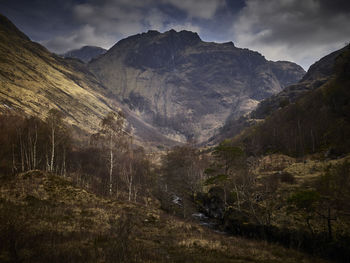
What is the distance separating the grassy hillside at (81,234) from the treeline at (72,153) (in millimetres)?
10732

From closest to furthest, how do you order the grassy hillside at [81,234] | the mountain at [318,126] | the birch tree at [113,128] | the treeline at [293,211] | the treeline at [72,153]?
the grassy hillside at [81,234], the treeline at [293,211], the birch tree at [113,128], the treeline at [72,153], the mountain at [318,126]

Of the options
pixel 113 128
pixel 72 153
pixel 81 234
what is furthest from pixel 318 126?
pixel 72 153

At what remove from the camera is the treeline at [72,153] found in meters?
38.2

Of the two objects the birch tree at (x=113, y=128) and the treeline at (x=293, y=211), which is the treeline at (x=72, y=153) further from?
the treeline at (x=293, y=211)

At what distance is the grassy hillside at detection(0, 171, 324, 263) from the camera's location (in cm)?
1029

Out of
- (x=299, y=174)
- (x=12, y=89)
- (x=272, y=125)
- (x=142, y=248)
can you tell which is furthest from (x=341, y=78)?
(x=12, y=89)

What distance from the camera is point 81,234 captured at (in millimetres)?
14852

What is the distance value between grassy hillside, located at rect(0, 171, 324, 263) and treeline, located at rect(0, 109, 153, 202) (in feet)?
35.2

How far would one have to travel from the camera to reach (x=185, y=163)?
6550cm

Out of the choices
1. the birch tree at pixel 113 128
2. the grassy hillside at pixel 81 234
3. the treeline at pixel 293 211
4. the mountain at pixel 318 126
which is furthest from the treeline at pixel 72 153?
the mountain at pixel 318 126

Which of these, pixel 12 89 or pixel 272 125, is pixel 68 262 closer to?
pixel 272 125

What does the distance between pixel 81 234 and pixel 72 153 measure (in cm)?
6343

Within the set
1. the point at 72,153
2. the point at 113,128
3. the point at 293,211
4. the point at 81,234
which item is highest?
the point at 113,128

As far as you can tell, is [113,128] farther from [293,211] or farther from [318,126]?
[318,126]
